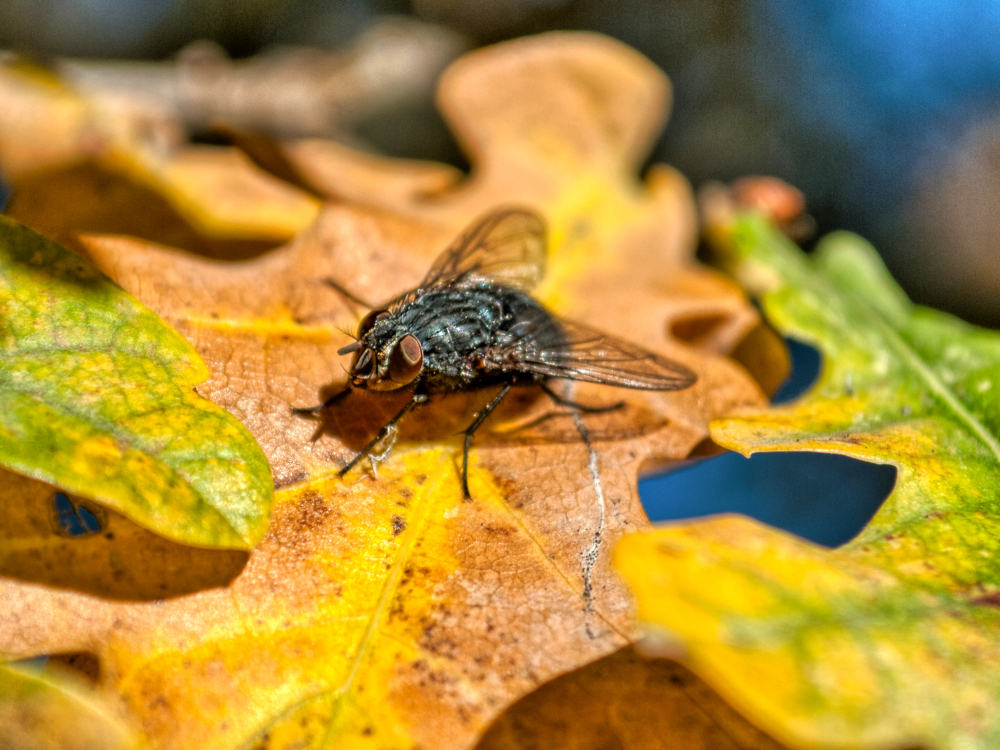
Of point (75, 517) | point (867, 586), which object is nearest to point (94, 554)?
point (75, 517)

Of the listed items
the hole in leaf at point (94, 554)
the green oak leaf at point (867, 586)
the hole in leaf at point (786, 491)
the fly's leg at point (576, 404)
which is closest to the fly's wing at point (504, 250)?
the fly's leg at point (576, 404)

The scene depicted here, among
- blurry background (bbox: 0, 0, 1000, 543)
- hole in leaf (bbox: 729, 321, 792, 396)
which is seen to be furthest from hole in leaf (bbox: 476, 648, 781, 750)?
blurry background (bbox: 0, 0, 1000, 543)

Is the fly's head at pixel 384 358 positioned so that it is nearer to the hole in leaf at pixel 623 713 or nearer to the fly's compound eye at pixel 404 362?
the fly's compound eye at pixel 404 362

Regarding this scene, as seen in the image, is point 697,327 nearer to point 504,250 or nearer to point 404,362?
point 504,250

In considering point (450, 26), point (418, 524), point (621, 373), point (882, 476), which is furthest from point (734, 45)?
point (418, 524)

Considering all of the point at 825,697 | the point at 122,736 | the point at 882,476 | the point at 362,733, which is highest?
the point at 825,697

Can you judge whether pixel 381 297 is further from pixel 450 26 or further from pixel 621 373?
pixel 450 26
